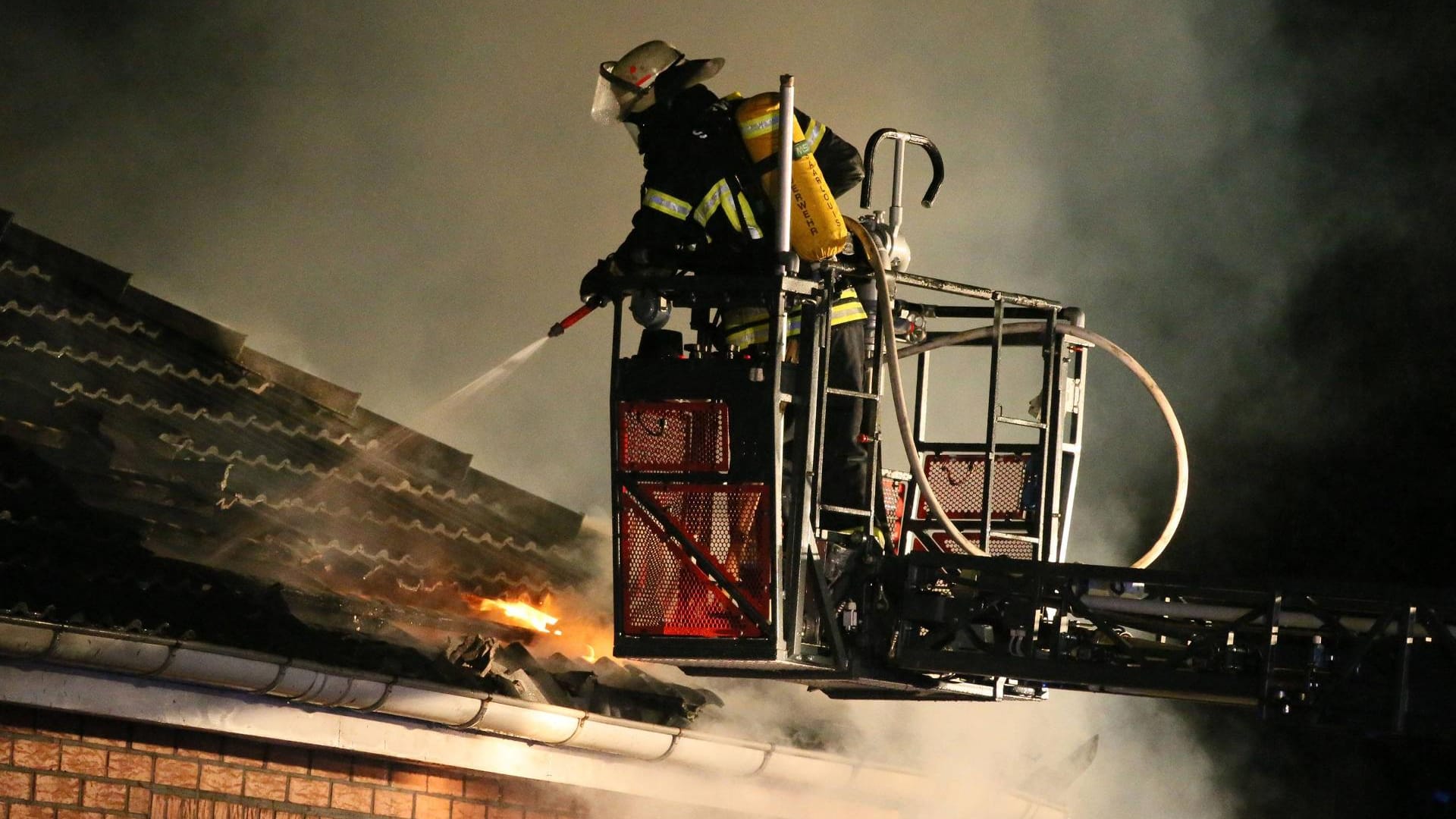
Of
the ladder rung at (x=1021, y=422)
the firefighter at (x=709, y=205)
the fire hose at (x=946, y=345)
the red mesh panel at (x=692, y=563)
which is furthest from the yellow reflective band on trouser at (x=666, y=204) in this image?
the ladder rung at (x=1021, y=422)

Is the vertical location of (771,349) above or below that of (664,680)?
above

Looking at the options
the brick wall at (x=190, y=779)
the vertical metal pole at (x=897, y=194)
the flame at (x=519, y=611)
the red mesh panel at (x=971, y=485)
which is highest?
the vertical metal pole at (x=897, y=194)

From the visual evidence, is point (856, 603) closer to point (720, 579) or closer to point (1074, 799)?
point (720, 579)


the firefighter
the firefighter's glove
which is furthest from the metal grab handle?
the firefighter's glove

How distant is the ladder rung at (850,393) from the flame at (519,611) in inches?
106

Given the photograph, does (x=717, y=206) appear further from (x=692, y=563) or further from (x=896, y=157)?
(x=692, y=563)

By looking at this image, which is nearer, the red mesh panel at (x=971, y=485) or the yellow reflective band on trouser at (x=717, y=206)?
the yellow reflective band on trouser at (x=717, y=206)

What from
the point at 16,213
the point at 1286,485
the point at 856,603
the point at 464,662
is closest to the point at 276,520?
the point at 464,662

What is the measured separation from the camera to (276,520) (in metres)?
9.42

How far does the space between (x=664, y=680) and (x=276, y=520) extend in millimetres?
2115

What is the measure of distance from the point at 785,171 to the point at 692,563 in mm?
1527

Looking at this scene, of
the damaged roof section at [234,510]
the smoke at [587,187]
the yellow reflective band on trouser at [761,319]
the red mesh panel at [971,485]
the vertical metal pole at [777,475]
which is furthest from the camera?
the smoke at [587,187]

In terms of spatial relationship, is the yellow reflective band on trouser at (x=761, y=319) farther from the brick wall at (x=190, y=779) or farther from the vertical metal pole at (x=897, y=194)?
the brick wall at (x=190, y=779)

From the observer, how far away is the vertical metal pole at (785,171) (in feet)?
25.4
